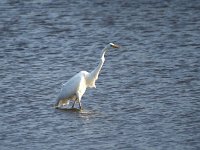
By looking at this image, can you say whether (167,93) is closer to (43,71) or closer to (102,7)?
(43,71)

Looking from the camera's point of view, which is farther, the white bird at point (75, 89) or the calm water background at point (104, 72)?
the white bird at point (75, 89)

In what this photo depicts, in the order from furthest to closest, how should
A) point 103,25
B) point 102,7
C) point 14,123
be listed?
1. point 102,7
2. point 103,25
3. point 14,123

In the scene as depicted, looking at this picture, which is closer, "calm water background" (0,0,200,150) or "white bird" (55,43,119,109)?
"calm water background" (0,0,200,150)

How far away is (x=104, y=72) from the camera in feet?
71.4

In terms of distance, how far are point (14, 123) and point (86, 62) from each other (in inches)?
232

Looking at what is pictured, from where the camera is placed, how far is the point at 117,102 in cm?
1867

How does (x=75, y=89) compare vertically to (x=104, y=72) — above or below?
above

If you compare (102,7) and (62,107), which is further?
(102,7)

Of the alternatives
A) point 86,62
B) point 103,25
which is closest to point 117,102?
point 86,62

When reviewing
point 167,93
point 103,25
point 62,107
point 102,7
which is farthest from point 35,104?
point 102,7

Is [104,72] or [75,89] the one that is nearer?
[75,89]

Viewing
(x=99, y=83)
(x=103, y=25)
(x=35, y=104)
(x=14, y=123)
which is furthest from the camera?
(x=103, y=25)

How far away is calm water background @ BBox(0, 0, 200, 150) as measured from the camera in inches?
638

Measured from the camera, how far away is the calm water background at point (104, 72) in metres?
16.2
